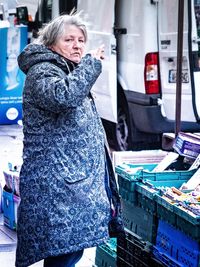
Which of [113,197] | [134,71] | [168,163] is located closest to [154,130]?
[134,71]

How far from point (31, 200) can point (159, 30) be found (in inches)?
172

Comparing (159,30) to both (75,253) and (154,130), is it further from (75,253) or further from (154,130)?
(75,253)

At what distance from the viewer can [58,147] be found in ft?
13.1

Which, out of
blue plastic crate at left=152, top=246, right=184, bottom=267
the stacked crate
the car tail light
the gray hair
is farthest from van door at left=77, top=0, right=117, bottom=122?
the gray hair

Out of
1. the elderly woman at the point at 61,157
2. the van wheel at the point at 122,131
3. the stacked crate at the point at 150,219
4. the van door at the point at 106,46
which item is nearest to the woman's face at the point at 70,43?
the elderly woman at the point at 61,157

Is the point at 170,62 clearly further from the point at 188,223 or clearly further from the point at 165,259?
the point at 188,223

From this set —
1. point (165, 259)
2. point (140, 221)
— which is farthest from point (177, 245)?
point (140, 221)

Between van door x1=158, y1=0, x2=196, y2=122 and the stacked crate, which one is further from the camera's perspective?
van door x1=158, y1=0, x2=196, y2=122

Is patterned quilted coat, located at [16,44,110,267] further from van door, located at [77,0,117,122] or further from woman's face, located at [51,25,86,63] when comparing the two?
van door, located at [77,0,117,122]

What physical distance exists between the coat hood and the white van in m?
3.79

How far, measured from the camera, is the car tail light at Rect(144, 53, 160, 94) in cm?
816

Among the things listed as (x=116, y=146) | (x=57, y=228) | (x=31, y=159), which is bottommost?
(x=116, y=146)

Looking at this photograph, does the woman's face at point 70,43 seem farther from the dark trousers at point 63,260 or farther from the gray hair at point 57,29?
the dark trousers at point 63,260

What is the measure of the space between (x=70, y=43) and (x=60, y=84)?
302 millimetres
